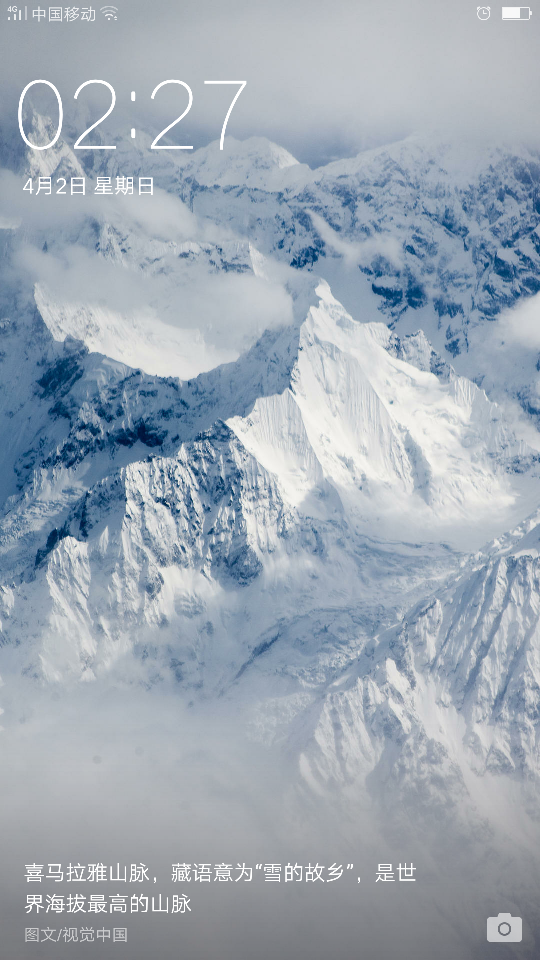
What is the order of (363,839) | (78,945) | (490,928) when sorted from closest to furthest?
(78,945)
(490,928)
(363,839)

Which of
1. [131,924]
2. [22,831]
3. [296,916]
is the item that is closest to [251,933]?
[296,916]

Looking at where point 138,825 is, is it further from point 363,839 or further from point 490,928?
point 490,928

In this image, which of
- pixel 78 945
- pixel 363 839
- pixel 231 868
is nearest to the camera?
pixel 78 945

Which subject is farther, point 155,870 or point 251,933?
point 251,933

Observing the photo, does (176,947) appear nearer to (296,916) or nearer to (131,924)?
(131,924)

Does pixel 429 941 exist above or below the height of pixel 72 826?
below

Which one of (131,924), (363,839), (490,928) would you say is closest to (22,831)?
(131,924)
